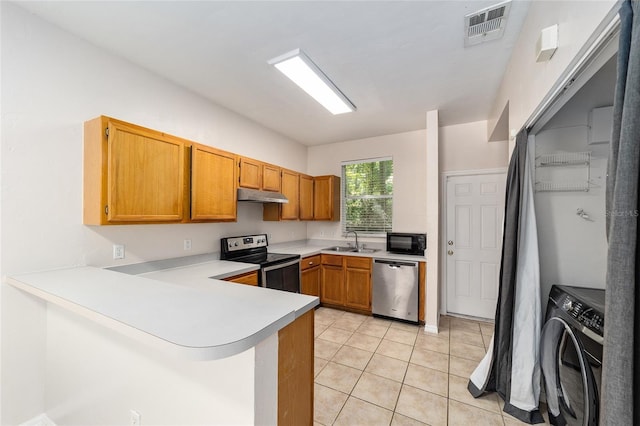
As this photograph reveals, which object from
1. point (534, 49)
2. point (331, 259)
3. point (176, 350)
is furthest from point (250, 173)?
point (534, 49)

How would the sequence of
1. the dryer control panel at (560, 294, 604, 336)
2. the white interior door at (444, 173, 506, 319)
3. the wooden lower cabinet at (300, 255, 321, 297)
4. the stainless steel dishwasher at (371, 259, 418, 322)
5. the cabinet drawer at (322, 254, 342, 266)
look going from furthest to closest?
the cabinet drawer at (322, 254, 342, 266) → the wooden lower cabinet at (300, 255, 321, 297) → the white interior door at (444, 173, 506, 319) → the stainless steel dishwasher at (371, 259, 418, 322) → the dryer control panel at (560, 294, 604, 336)

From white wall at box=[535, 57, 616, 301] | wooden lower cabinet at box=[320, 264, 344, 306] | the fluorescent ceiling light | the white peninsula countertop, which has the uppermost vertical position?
the fluorescent ceiling light

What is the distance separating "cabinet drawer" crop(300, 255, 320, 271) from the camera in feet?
12.0

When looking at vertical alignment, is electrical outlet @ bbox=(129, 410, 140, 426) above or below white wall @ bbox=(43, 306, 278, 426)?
below

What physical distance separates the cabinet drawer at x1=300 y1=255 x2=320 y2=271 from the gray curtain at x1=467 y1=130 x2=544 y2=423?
2294mm

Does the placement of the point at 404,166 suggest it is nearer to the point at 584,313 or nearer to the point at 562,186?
the point at 562,186

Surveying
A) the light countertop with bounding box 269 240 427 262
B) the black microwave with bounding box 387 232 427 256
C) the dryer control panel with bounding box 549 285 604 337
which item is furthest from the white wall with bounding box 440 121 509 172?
the dryer control panel with bounding box 549 285 604 337

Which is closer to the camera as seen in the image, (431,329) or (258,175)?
(431,329)

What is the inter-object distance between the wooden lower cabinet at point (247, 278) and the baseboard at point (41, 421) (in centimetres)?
147

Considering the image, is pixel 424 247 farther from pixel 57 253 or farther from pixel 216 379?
pixel 57 253

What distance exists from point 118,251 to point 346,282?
2761mm

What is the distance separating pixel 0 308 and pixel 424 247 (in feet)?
13.1

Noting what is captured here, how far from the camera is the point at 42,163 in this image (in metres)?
1.81

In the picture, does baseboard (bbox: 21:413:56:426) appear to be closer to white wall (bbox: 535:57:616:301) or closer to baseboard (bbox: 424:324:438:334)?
baseboard (bbox: 424:324:438:334)
